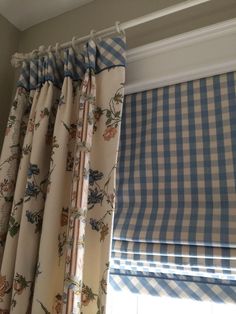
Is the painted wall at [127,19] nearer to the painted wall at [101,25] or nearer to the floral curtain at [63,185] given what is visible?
the painted wall at [101,25]

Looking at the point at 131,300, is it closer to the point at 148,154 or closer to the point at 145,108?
the point at 148,154

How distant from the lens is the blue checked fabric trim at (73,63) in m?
1.05

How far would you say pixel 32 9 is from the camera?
140 cm

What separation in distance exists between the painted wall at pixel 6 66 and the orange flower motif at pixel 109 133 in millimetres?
566

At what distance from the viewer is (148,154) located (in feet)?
3.34

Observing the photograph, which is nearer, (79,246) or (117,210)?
(79,246)

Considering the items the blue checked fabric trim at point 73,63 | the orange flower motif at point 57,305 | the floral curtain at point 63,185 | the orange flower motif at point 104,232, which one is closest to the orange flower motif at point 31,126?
the floral curtain at point 63,185

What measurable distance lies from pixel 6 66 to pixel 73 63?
0.44 metres

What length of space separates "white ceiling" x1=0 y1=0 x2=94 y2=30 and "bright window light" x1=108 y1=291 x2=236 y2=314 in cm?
117

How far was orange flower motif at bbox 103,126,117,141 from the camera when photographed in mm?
976

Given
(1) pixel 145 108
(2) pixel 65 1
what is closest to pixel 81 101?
(1) pixel 145 108

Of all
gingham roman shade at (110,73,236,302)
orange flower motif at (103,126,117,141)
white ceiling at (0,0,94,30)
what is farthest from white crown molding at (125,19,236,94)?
white ceiling at (0,0,94,30)

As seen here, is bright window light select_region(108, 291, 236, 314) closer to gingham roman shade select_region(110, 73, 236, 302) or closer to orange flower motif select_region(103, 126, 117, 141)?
gingham roman shade select_region(110, 73, 236, 302)

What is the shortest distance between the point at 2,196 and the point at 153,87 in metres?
0.64
